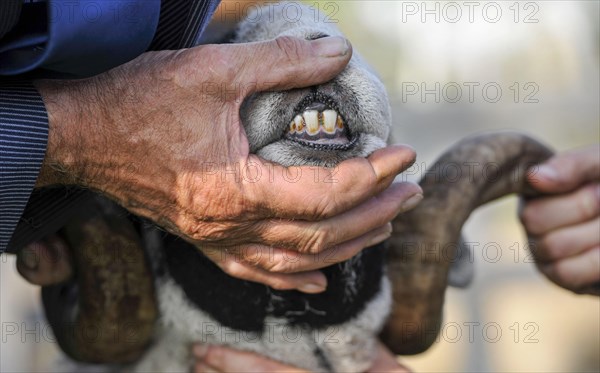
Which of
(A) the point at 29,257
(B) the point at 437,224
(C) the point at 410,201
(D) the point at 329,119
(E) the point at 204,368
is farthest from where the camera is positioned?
(B) the point at 437,224

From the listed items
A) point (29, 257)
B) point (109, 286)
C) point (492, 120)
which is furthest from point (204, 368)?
point (492, 120)

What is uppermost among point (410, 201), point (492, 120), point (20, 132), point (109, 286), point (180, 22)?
point (180, 22)

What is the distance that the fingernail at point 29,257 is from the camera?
6.41 ft

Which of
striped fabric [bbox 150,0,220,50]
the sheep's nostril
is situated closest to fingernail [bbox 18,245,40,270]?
striped fabric [bbox 150,0,220,50]

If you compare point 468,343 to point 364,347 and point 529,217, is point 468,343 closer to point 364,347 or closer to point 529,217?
point 529,217

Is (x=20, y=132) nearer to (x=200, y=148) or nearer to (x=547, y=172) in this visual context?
(x=200, y=148)

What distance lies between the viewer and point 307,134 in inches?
67.8

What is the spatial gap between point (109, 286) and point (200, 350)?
28 cm

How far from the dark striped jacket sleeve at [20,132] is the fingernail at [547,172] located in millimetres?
1381

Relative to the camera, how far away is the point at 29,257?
1969 mm

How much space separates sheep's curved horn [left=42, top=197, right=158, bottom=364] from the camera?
6.54ft

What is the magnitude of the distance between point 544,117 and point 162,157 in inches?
205

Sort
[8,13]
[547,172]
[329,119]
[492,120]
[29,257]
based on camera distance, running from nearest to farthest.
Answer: [8,13] → [329,119] → [29,257] → [547,172] → [492,120]

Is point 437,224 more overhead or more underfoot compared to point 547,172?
more underfoot
